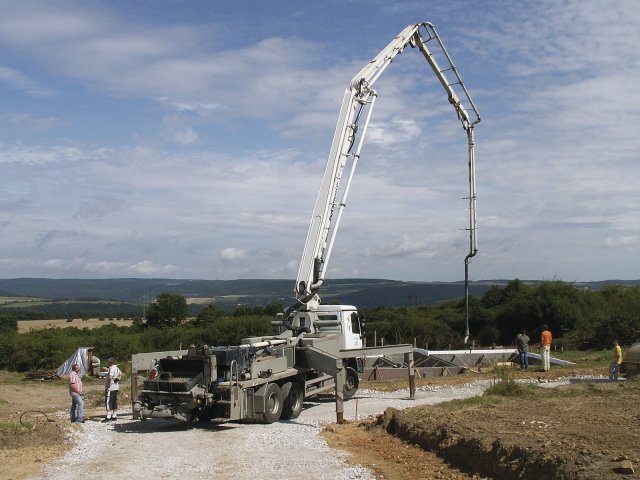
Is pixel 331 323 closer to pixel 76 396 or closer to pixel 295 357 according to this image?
pixel 295 357

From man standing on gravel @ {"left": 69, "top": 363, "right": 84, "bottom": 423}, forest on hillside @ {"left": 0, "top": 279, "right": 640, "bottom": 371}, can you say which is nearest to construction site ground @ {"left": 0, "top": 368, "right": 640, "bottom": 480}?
man standing on gravel @ {"left": 69, "top": 363, "right": 84, "bottom": 423}

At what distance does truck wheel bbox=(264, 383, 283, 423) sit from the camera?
15.9m

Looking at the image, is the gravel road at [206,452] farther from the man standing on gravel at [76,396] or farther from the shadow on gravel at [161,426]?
the man standing on gravel at [76,396]

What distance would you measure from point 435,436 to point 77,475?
5.84 m

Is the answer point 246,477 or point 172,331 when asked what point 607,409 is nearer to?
point 246,477

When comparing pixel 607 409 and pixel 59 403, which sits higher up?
pixel 607 409

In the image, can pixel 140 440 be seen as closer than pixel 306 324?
Yes

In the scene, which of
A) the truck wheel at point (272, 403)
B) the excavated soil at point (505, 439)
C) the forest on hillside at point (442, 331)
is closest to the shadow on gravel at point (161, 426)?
the truck wheel at point (272, 403)

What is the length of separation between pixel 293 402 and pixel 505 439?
721 centimetres

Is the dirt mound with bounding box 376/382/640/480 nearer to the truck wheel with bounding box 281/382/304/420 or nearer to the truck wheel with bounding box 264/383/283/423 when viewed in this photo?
the truck wheel with bounding box 264/383/283/423

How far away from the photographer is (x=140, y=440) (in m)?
14.4

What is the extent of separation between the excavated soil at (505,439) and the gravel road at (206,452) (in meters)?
0.74

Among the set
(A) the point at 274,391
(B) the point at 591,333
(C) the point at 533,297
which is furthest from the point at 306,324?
(C) the point at 533,297

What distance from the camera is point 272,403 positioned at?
1630cm
